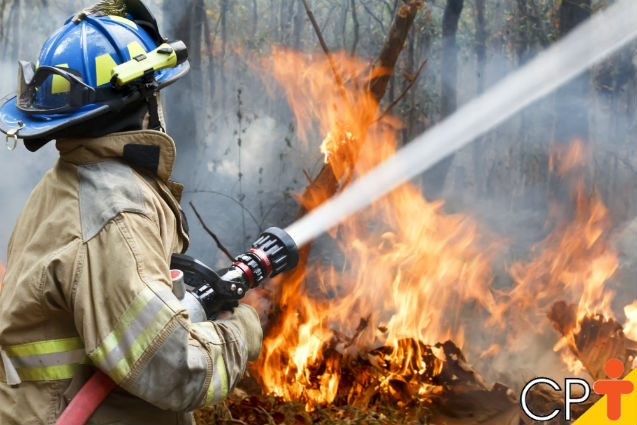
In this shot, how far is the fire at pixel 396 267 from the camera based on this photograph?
5281 millimetres

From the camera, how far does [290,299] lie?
5320 mm

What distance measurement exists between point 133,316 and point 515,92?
17.8 feet

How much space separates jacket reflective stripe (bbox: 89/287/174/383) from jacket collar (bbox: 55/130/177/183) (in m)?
0.51

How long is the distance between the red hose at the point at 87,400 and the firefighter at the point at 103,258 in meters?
0.06

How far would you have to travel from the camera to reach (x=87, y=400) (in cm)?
195

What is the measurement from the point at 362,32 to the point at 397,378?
3135mm

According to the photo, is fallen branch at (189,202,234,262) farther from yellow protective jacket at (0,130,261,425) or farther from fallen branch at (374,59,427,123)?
yellow protective jacket at (0,130,261,425)

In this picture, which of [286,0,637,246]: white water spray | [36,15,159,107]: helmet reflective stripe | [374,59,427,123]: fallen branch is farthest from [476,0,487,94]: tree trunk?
[36,15,159,107]: helmet reflective stripe

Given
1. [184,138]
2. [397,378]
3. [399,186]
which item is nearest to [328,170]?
[399,186]

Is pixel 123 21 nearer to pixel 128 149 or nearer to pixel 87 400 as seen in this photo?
pixel 128 149

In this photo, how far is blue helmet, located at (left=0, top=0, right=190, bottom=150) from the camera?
2.07 m

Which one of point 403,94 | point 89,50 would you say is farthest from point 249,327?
point 403,94

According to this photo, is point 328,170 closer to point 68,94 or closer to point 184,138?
point 184,138

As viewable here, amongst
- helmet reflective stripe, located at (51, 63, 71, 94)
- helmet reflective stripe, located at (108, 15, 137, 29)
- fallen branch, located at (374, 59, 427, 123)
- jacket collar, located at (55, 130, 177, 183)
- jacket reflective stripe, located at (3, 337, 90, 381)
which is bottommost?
jacket reflective stripe, located at (3, 337, 90, 381)
